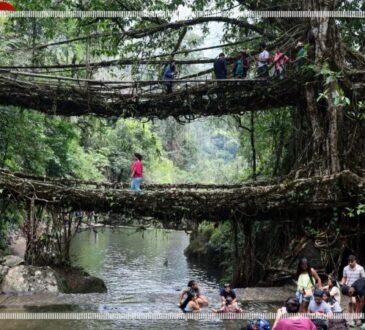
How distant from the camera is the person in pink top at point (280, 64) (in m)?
12.8

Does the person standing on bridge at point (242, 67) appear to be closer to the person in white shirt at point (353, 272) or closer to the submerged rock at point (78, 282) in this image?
the person in white shirt at point (353, 272)

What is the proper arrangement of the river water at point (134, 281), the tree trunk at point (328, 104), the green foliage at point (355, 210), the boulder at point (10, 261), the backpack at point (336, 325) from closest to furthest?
the backpack at point (336, 325)
the river water at point (134, 281)
the green foliage at point (355, 210)
the tree trunk at point (328, 104)
the boulder at point (10, 261)

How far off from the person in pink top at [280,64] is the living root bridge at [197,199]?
9.47ft

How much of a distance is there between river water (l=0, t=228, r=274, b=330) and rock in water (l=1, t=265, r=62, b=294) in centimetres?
58

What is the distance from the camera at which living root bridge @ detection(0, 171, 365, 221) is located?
11.5 m

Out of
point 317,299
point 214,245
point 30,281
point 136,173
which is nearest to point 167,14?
point 136,173

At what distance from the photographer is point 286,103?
13.5 metres

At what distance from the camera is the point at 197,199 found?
12.0 metres

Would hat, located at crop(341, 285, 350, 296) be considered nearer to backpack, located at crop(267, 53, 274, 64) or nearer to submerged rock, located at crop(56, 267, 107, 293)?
backpack, located at crop(267, 53, 274, 64)

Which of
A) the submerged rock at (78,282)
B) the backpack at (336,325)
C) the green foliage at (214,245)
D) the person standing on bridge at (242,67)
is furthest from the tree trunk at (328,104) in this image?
the submerged rock at (78,282)

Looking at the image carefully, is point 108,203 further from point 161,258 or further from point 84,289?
point 161,258

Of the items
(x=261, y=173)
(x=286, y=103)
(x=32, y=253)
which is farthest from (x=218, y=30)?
(x=32, y=253)

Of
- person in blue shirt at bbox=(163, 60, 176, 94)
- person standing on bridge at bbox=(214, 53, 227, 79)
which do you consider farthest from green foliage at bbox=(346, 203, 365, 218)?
person in blue shirt at bbox=(163, 60, 176, 94)

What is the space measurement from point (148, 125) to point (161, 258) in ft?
50.7
